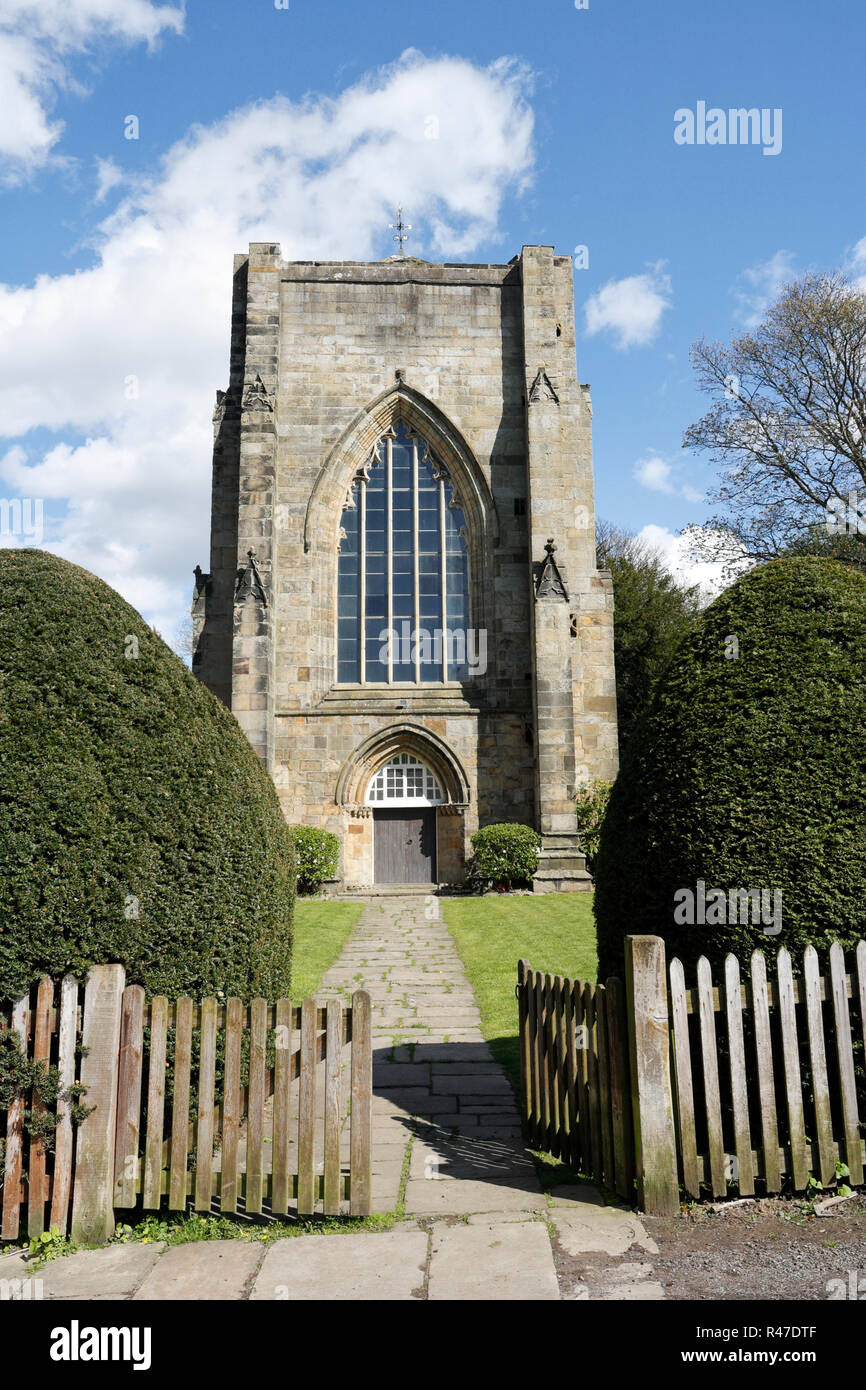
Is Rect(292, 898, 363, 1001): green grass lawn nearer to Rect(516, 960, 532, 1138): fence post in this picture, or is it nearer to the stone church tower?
Rect(516, 960, 532, 1138): fence post

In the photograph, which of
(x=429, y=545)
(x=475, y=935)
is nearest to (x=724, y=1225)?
(x=475, y=935)

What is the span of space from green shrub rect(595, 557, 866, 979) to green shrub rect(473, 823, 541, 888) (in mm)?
13086

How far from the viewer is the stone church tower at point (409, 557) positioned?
19.4 m

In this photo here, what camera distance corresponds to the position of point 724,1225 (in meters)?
3.88

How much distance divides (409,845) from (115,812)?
53.9 feet

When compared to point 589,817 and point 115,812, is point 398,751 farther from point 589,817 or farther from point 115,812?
point 115,812

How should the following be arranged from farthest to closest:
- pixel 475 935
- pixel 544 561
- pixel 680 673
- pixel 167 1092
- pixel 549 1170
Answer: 1. pixel 544 561
2. pixel 475 935
3. pixel 680 673
4. pixel 549 1170
5. pixel 167 1092

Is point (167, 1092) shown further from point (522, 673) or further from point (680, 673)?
point (522, 673)

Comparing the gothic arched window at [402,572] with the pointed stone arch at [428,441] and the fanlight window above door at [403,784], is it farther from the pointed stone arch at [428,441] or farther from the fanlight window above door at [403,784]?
the fanlight window above door at [403,784]

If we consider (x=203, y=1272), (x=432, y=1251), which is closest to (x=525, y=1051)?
(x=432, y=1251)

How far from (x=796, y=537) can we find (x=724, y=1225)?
23798 millimetres

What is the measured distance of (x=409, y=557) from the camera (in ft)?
68.1

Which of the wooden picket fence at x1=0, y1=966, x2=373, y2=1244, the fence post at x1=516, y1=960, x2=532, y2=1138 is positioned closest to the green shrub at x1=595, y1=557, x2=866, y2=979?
the fence post at x1=516, y1=960, x2=532, y2=1138

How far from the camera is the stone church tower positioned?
63.5 feet
